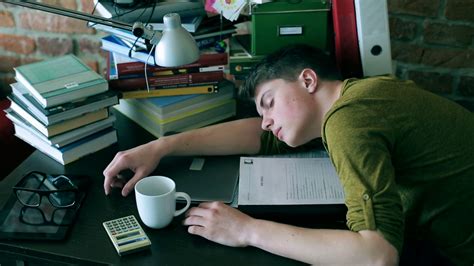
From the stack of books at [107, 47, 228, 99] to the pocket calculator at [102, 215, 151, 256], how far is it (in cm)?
44

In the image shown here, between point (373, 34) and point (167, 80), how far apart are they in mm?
534

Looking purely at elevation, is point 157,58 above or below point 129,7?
below

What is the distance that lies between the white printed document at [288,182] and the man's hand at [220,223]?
0.16ft

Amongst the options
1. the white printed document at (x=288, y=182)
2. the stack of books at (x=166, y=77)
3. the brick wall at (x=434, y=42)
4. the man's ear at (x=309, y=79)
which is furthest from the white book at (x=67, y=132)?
the brick wall at (x=434, y=42)

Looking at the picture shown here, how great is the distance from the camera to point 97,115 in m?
1.29

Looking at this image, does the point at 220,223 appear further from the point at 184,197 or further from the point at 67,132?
the point at 67,132

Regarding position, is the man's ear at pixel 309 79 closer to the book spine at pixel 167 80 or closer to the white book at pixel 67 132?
the book spine at pixel 167 80

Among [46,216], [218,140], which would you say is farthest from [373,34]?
[46,216]

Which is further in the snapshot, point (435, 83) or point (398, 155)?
point (435, 83)

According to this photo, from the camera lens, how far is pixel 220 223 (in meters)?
0.98

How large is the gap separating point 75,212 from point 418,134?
701mm

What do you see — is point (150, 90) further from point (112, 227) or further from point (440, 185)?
point (440, 185)

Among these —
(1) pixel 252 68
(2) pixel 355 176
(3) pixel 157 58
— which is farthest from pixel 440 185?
(3) pixel 157 58

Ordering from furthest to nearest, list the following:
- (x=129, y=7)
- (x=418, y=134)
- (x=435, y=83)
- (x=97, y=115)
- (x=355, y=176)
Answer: (x=435, y=83) < (x=129, y=7) < (x=97, y=115) < (x=418, y=134) < (x=355, y=176)
